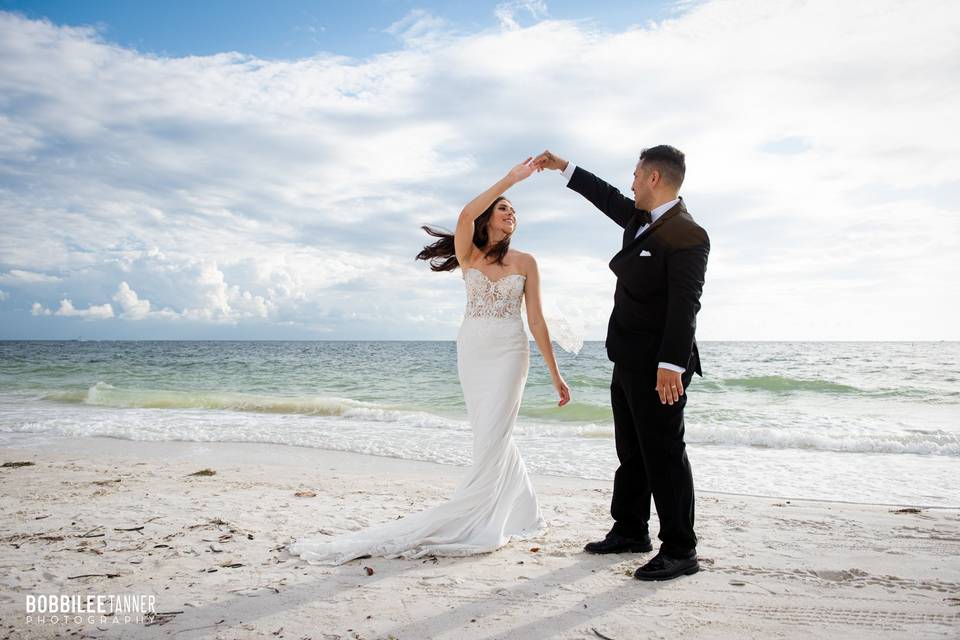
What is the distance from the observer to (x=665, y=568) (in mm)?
3555

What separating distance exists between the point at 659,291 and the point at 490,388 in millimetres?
1427

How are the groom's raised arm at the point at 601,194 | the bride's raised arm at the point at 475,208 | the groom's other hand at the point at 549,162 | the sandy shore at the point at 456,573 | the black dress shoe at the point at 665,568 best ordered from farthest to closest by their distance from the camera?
the groom's other hand at the point at 549,162 → the groom's raised arm at the point at 601,194 → the bride's raised arm at the point at 475,208 → the black dress shoe at the point at 665,568 → the sandy shore at the point at 456,573

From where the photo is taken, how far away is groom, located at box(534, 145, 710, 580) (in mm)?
3365

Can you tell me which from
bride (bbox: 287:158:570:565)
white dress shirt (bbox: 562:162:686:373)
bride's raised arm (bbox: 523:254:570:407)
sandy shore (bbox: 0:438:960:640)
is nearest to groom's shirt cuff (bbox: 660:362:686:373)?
white dress shirt (bbox: 562:162:686:373)

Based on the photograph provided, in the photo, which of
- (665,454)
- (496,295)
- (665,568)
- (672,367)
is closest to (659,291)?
(672,367)

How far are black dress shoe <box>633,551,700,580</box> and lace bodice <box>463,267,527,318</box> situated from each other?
6.22ft

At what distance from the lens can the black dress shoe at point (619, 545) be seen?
4.07 metres

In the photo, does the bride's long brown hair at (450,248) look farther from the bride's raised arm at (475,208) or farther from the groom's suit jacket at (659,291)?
the groom's suit jacket at (659,291)

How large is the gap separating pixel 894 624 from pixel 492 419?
2547 millimetres

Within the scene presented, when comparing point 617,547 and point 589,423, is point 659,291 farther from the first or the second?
point 589,423

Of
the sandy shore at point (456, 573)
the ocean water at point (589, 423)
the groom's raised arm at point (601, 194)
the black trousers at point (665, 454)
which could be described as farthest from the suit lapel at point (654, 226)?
the ocean water at point (589, 423)

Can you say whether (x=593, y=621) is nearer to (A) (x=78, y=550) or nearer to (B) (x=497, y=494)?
(B) (x=497, y=494)

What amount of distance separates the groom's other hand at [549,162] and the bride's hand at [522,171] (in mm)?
98

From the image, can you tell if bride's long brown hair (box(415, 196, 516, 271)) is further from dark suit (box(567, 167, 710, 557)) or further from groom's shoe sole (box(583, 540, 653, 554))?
groom's shoe sole (box(583, 540, 653, 554))
